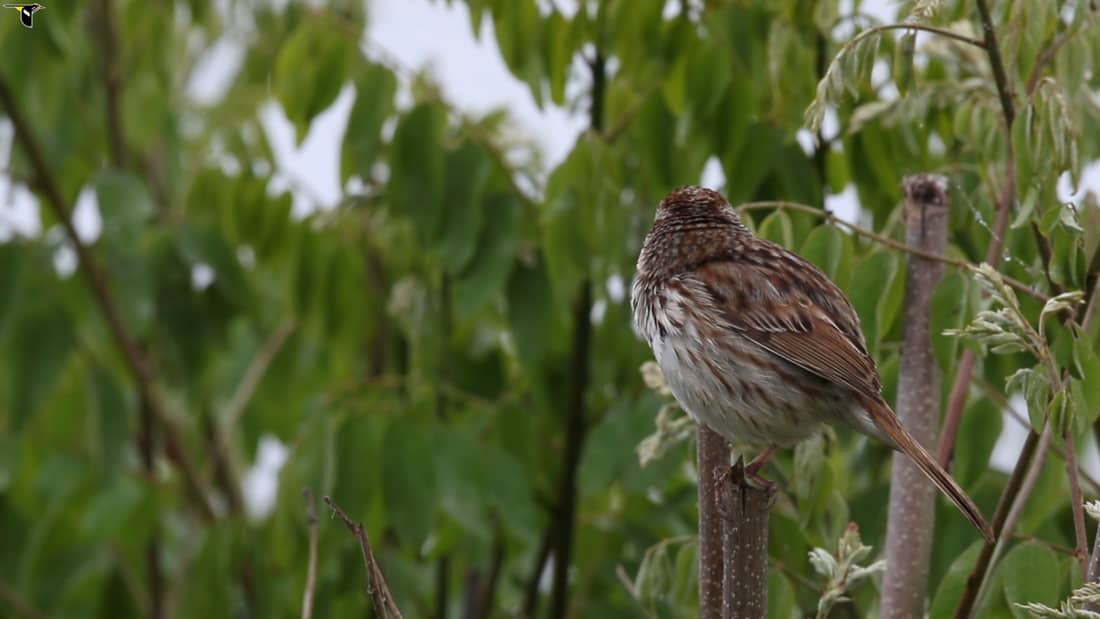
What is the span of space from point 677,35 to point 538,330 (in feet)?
3.28

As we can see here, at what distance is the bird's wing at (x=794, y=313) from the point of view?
12.2 ft

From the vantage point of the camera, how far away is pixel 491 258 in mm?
5148

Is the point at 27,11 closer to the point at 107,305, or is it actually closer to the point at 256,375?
the point at 107,305

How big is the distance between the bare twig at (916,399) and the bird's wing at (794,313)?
19cm

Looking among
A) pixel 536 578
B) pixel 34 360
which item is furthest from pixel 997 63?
pixel 34 360

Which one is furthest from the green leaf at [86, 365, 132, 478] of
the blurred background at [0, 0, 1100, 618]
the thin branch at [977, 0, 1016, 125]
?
the thin branch at [977, 0, 1016, 125]

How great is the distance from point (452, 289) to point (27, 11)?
1.60 m

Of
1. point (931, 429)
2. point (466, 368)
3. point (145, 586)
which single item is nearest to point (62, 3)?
point (466, 368)

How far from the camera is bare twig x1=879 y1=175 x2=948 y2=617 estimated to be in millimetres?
3850

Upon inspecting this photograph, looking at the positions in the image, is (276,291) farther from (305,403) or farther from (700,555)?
(700,555)

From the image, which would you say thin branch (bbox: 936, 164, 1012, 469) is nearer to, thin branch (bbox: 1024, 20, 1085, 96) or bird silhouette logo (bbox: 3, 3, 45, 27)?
thin branch (bbox: 1024, 20, 1085, 96)

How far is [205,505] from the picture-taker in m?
6.74

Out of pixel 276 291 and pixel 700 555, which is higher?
pixel 276 291

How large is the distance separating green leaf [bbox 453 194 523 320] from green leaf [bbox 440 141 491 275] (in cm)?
5
